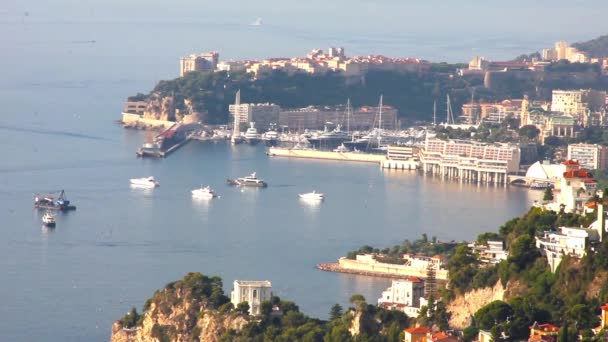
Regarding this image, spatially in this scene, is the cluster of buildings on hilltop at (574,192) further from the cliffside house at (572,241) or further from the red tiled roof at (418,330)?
the red tiled roof at (418,330)

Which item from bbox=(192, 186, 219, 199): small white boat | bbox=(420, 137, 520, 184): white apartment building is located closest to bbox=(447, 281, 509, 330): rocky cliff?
bbox=(192, 186, 219, 199): small white boat

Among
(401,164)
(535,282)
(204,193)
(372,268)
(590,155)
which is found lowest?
(372,268)

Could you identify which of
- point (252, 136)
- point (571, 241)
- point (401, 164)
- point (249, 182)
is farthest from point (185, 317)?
point (252, 136)

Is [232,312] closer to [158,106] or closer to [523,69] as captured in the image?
[158,106]

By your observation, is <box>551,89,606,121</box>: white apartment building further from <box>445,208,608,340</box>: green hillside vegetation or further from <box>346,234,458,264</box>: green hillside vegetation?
<box>445,208,608,340</box>: green hillside vegetation

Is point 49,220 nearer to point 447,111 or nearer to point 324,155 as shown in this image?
point 324,155

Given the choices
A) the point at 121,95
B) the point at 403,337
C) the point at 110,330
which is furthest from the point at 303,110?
the point at 403,337

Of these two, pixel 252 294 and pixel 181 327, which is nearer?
pixel 181 327
